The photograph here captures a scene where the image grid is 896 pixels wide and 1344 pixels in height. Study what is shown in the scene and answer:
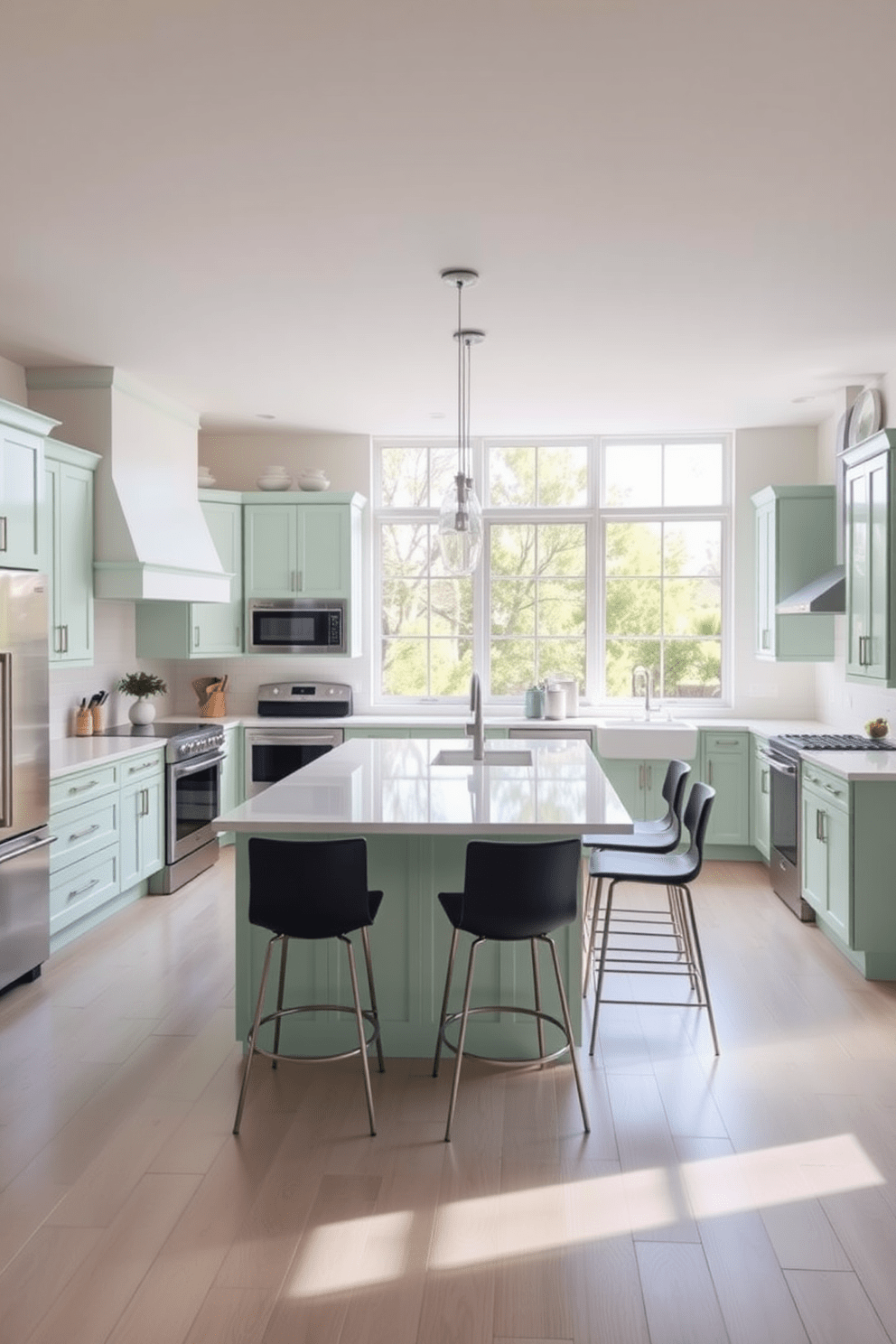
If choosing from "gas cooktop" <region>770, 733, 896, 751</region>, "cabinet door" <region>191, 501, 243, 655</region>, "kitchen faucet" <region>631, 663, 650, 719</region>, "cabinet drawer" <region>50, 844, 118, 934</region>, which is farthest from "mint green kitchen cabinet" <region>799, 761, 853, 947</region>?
A: "cabinet door" <region>191, 501, 243, 655</region>

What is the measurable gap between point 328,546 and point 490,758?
110 inches

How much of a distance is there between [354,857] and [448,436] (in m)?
4.96

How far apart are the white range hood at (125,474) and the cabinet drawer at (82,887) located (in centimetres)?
144

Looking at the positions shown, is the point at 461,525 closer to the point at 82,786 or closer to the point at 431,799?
the point at 431,799

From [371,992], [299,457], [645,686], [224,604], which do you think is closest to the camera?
[371,992]

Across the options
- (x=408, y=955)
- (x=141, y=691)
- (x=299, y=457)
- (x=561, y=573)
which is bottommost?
(x=408, y=955)

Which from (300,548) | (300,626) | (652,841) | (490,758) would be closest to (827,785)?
(652,841)

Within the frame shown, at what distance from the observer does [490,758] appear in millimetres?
4875

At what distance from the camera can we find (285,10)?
7.92 ft

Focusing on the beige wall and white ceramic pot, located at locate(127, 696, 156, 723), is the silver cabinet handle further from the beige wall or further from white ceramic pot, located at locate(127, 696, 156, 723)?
the beige wall

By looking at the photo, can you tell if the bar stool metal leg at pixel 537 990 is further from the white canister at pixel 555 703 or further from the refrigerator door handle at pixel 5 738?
the white canister at pixel 555 703

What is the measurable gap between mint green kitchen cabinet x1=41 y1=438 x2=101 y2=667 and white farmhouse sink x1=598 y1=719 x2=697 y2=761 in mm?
3118

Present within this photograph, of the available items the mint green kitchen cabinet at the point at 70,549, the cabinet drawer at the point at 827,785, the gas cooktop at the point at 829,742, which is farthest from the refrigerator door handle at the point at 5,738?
the gas cooktop at the point at 829,742

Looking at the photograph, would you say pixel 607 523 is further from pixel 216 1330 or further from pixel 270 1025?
pixel 216 1330
